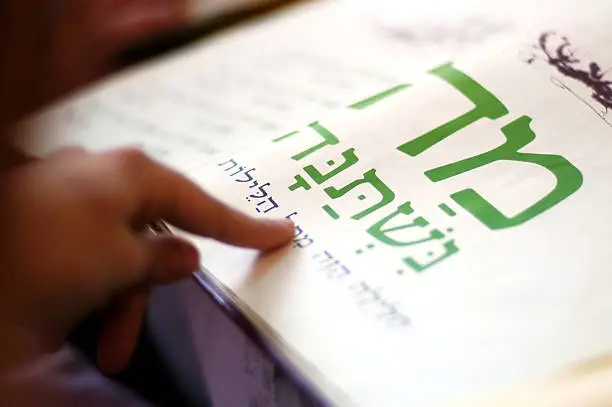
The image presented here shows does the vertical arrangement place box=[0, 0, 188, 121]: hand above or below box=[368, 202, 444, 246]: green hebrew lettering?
above

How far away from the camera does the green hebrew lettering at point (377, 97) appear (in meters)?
0.48

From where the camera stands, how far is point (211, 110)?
58 centimetres

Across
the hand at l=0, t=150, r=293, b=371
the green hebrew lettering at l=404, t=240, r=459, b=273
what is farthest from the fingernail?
the green hebrew lettering at l=404, t=240, r=459, b=273

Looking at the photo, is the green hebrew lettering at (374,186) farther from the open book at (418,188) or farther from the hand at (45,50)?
the hand at (45,50)

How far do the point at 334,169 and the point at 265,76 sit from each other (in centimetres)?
20

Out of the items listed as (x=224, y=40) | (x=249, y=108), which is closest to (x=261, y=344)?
(x=249, y=108)

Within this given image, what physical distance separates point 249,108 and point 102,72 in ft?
0.84

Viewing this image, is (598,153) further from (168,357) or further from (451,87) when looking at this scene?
(168,357)

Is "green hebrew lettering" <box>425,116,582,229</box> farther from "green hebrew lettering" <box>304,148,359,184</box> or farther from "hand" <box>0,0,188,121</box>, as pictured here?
"hand" <box>0,0,188,121</box>

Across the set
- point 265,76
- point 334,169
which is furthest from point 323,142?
point 265,76

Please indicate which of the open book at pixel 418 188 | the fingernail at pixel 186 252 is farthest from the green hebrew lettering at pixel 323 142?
the fingernail at pixel 186 252

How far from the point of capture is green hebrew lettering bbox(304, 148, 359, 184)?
0.43m

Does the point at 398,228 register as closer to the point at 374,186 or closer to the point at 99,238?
→ the point at 374,186

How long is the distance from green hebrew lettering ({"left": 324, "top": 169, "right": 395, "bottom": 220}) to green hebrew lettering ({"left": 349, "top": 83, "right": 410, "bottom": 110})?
0.07 m
